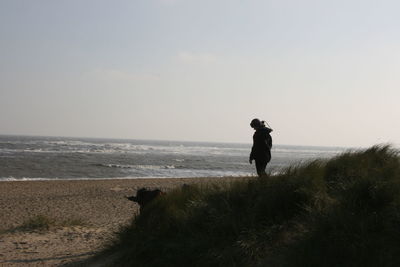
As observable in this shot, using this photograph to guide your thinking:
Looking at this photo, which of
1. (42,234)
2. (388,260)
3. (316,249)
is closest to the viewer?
(388,260)

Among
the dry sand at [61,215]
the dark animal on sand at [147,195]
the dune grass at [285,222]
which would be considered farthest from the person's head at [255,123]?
the dark animal on sand at [147,195]

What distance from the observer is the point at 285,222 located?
4789 mm

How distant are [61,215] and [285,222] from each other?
9.68m

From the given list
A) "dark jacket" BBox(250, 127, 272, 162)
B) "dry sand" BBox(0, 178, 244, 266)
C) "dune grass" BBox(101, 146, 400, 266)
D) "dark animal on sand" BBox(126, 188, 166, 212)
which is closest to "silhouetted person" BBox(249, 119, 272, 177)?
"dark jacket" BBox(250, 127, 272, 162)

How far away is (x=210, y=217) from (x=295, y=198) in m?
0.98

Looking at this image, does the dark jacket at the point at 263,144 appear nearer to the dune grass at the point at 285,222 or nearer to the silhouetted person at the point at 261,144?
the silhouetted person at the point at 261,144

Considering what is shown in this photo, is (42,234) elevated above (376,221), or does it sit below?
below

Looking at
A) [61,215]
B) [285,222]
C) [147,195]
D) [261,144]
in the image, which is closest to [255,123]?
[261,144]

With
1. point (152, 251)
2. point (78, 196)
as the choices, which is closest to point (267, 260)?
point (152, 251)

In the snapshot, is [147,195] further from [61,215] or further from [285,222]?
[61,215]

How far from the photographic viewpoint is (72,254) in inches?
278

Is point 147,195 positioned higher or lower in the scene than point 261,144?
lower

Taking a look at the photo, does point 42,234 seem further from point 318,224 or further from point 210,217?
point 318,224

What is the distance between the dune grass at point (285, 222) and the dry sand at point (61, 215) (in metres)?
1.56
